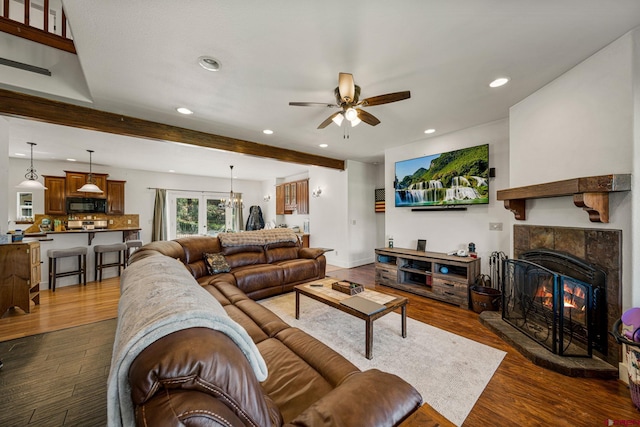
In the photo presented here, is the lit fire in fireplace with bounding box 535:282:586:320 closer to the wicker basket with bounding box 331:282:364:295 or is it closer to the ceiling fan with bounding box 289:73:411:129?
the wicker basket with bounding box 331:282:364:295

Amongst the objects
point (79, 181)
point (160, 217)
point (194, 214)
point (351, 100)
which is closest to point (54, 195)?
point (79, 181)

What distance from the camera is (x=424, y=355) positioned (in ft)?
7.06

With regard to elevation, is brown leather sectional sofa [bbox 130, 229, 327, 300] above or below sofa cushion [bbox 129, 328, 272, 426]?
below

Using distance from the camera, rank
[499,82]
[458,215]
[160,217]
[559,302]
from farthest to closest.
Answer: [160,217]
[458,215]
[499,82]
[559,302]

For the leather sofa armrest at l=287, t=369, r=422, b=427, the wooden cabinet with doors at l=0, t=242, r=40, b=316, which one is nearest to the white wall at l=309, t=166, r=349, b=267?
the leather sofa armrest at l=287, t=369, r=422, b=427

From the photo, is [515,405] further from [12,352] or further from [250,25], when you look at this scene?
[12,352]

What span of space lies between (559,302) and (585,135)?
58.6 inches

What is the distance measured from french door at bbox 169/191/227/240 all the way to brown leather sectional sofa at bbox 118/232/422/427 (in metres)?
6.81

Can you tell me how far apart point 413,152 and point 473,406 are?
3785 mm

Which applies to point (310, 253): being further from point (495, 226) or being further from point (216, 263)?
point (495, 226)

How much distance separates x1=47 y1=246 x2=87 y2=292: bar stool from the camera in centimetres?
404

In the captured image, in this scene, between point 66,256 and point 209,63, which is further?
point 66,256

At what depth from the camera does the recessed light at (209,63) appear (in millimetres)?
1992

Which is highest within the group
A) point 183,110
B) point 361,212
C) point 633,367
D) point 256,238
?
point 183,110
